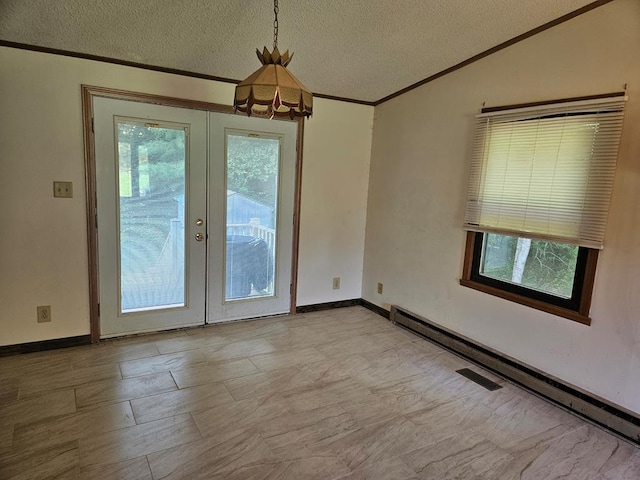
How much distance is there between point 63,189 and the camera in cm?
286

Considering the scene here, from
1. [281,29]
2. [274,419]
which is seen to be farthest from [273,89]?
[274,419]

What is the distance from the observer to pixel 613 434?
2.25 m

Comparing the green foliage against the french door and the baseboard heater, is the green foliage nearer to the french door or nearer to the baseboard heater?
the french door

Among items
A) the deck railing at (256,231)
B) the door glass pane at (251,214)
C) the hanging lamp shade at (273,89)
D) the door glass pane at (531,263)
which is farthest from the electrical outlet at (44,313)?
the door glass pane at (531,263)

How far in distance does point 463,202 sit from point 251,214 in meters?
1.86

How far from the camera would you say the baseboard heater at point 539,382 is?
2246 millimetres

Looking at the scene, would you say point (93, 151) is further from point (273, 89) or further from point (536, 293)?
point (536, 293)

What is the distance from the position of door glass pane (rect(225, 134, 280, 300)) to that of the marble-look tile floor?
76 cm

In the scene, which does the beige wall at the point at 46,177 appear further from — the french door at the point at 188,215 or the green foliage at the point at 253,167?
the green foliage at the point at 253,167

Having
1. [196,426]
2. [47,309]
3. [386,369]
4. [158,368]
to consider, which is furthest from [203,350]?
[386,369]

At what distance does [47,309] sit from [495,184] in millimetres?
3477

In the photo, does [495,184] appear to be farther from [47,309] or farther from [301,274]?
[47,309]

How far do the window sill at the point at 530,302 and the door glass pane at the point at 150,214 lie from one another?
245cm

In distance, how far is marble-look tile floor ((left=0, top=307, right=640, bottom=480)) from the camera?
1889 millimetres
